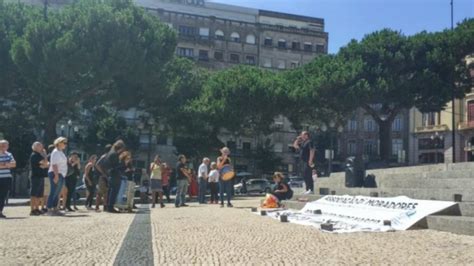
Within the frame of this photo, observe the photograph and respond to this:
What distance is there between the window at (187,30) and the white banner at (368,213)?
57480mm

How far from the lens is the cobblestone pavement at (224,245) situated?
5.84 metres

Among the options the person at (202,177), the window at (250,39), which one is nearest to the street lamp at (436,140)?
the window at (250,39)

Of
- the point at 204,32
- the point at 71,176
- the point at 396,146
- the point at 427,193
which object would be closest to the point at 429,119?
the point at 396,146

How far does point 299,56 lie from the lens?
7312 cm

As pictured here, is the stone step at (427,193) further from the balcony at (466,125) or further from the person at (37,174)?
the balcony at (466,125)

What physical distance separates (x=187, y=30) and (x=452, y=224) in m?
62.3

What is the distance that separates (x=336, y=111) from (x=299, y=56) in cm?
3281

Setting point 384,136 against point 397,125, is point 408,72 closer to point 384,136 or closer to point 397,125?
point 384,136

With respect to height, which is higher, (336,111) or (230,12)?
(230,12)

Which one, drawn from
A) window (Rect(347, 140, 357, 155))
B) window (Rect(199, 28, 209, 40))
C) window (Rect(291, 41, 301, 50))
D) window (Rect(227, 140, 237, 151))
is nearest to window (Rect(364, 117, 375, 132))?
window (Rect(347, 140, 357, 155))

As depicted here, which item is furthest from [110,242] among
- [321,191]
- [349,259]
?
[321,191]

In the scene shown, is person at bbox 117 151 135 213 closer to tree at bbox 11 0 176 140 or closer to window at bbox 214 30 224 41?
tree at bbox 11 0 176 140

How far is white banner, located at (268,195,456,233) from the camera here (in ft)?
28.7

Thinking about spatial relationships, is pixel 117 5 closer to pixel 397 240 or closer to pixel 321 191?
pixel 321 191
